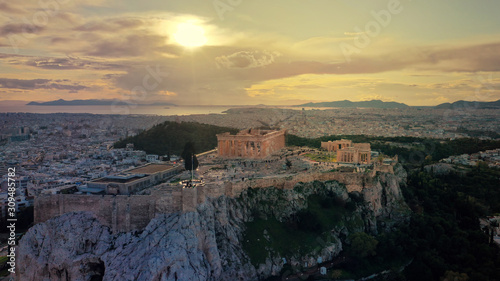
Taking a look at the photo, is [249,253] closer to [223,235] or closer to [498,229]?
[223,235]

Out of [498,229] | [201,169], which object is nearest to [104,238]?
[201,169]

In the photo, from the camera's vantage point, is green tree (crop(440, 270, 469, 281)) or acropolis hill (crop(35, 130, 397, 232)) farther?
acropolis hill (crop(35, 130, 397, 232))

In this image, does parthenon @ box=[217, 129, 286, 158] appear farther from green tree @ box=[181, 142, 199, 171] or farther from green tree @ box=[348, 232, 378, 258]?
green tree @ box=[348, 232, 378, 258]

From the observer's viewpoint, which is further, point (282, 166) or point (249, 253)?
point (282, 166)

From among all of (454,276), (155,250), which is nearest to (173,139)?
(155,250)

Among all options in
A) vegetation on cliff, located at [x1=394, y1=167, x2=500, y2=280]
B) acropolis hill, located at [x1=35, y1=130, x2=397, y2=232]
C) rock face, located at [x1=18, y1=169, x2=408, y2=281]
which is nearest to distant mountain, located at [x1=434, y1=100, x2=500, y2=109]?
vegetation on cliff, located at [x1=394, y1=167, x2=500, y2=280]
